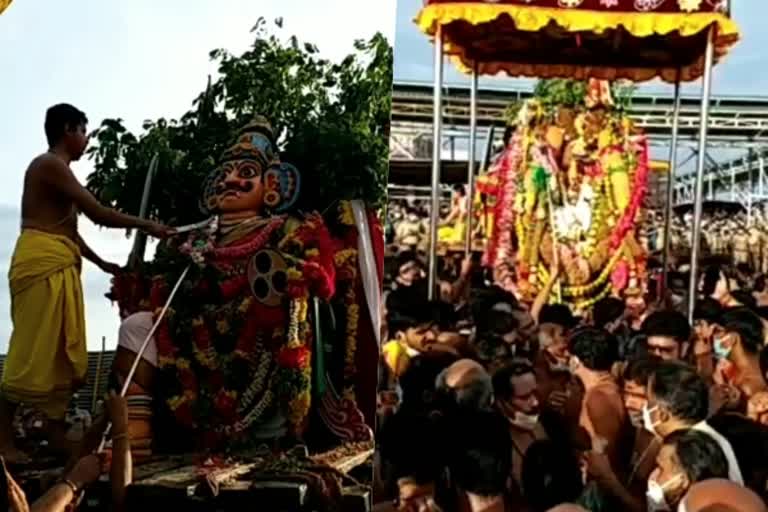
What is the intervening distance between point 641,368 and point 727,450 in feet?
0.82

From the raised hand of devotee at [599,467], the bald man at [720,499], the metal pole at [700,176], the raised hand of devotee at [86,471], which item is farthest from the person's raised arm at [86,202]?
the bald man at [720,499]

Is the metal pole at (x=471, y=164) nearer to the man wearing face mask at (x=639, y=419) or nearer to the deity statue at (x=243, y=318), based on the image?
the deity statue at (x=243, y=318)

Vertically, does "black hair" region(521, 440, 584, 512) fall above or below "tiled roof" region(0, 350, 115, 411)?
below

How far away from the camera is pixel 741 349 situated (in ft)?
10.4

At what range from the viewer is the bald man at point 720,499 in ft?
9.91

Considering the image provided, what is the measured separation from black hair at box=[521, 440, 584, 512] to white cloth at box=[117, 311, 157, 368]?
3.11ft

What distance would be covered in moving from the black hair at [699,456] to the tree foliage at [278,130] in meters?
0.89

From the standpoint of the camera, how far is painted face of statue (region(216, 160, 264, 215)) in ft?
11.3

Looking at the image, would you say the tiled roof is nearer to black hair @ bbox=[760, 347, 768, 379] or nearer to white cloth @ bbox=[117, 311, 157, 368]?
white cloth @ bbox=[117, 311, 157, 368]

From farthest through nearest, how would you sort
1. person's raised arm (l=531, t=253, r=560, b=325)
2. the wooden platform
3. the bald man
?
1. the wooden platform
2. person's raised arm (l=531, t=253, r=560, b=325)
3. the bald man

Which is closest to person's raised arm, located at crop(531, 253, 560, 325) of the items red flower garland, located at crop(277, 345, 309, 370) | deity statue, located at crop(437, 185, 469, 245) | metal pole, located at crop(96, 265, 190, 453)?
deity statue, located at crop(437, 185, 469, 245)

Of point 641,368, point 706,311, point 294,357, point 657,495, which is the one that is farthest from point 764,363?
point 294,357

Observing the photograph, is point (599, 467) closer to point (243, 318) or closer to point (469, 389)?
point (469, 389)

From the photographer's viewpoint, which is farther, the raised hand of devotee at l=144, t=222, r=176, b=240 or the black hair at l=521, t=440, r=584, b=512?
the raised hand of devotee at l=144, t=222, r=176, b=240
